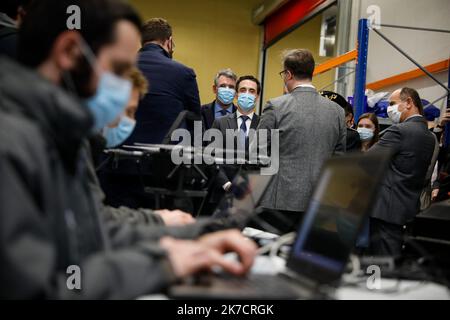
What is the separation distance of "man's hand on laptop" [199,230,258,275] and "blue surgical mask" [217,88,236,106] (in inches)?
115

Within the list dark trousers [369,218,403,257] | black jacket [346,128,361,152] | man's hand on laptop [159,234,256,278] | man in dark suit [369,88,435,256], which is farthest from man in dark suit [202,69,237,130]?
man's hand on laptop [159,234,256,278]

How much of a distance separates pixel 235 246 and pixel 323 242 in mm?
218

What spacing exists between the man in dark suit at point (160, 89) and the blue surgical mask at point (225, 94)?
Result: 4.34 feet

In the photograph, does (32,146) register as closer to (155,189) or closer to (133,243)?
(133,243)

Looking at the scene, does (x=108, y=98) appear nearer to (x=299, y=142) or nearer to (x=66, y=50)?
(x=66, y=50)

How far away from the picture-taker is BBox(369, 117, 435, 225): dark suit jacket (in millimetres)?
3127

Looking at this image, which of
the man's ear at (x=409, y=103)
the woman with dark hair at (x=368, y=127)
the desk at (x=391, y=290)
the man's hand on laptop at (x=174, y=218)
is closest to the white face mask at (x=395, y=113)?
the man's ear at (x=409, y=103)

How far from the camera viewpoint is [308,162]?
8.91 ft

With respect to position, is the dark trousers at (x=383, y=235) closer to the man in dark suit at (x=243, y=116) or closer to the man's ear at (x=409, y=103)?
the man's ear at (x=409, y=103)

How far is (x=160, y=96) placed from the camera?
244 cm

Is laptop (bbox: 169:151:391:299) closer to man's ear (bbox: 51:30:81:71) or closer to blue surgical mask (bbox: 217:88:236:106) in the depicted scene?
man's ear (bbox: 51:30:81:71)

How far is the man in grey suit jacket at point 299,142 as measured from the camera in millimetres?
2711

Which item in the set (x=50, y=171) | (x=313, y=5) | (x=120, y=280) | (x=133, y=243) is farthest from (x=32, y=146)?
(x=313, y=5)
